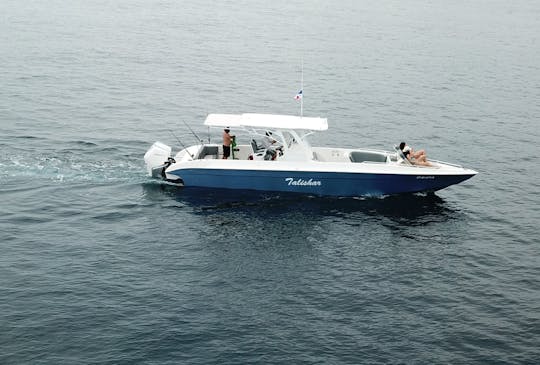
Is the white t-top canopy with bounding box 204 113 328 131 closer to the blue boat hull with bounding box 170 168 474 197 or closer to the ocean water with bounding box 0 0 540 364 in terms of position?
the blue boat hull with bounding box 170 168 474 197

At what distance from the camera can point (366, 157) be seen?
40.6 metres

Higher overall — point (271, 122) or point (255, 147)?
point (271, 122)

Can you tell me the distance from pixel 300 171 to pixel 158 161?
868 cm

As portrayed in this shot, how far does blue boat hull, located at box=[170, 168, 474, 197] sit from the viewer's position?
3897cm

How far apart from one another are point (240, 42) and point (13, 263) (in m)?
70.9

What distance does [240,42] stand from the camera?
318 ft

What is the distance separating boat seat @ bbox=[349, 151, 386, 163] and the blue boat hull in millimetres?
1963

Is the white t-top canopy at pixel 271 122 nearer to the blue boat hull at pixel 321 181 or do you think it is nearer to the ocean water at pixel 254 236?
the blue boat hull at pixel 321 181

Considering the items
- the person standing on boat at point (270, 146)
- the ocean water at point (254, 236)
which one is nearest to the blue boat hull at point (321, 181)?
the ocean water at point (254, 236)

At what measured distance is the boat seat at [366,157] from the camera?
1594 inches

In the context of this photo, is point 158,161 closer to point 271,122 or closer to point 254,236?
point 271,122

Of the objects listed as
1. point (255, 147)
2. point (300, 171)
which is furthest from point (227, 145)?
point (300, 171)

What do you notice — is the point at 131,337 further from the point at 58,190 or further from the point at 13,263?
the point at 58,190

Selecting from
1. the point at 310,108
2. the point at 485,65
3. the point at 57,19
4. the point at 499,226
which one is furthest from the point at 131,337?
the point at 57,19
